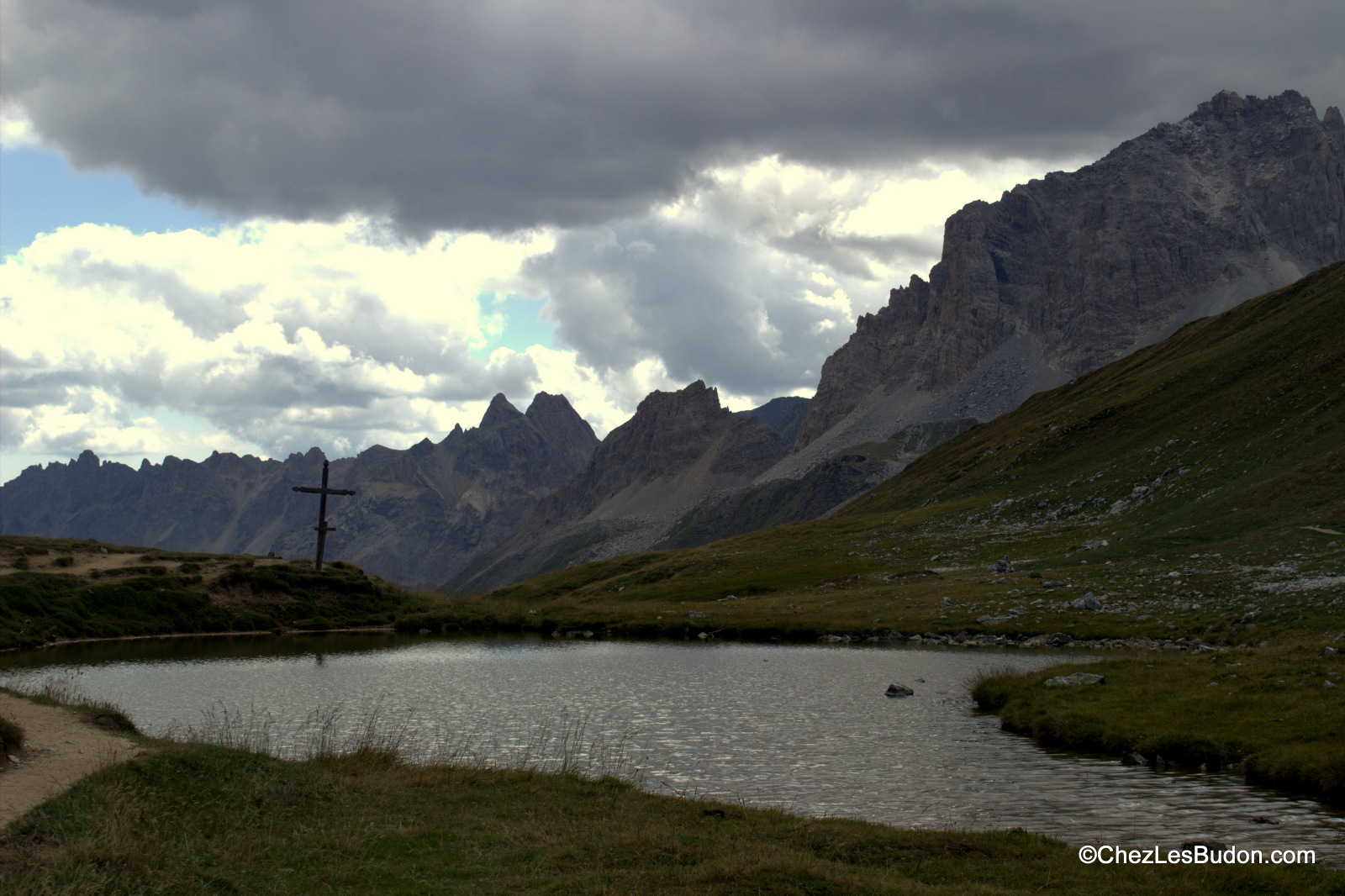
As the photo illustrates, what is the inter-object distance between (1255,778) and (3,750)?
32950 mm

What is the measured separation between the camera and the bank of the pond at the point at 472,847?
49.6 ft

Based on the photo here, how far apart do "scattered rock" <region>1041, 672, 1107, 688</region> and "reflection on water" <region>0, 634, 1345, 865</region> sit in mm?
3532

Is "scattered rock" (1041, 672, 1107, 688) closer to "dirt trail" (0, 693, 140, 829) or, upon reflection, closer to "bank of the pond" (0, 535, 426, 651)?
"dirt trail" (0, 693, 140, 829)

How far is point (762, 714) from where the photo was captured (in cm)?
3900

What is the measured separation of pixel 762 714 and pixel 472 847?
22777 mm

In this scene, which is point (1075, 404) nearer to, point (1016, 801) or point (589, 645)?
point (589, 645)

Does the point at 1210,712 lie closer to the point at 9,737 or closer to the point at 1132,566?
the point at 9,737

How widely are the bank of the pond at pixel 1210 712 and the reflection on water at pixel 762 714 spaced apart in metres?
1.10

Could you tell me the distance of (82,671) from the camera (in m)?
50.8

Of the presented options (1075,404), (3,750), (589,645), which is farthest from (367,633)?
(1075,404)

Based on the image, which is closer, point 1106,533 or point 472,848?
point 472,848

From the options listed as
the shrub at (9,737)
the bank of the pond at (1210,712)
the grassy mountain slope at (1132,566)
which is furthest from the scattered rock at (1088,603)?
the shrub at (9,737)

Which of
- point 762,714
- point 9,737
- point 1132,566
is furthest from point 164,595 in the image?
point 1132,566

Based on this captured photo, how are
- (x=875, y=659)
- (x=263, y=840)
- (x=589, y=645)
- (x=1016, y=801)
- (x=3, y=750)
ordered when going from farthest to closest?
1. (x=589, y=645)
2. (x=875, y=659)
3. (x=1016, y=801)
4. (x=3, y=750)
5. (x=263, y=840)
